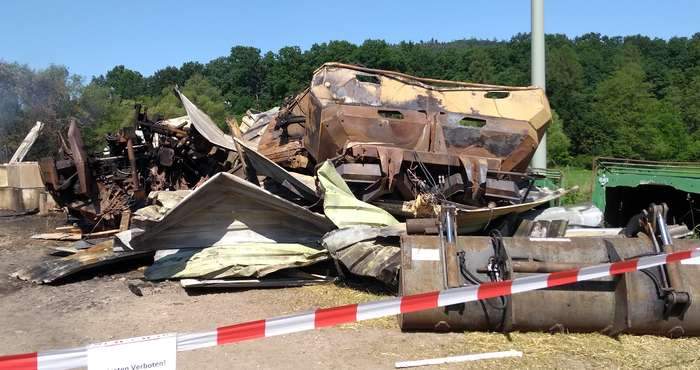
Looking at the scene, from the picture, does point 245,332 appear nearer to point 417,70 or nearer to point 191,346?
point 191,346

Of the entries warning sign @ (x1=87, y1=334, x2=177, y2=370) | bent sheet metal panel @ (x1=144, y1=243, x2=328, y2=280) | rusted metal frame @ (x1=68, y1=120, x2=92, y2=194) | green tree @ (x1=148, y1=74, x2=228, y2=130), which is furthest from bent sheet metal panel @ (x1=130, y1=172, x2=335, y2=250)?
green tree @ (x1=148, y1=74, x2=228, y2=130)

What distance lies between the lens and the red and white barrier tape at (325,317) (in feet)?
8.53

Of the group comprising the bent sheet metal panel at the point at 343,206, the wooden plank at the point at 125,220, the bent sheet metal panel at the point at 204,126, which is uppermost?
the bent sheet metal panel at the point at 204,126

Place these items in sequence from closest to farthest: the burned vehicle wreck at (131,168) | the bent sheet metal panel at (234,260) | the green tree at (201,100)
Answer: the bent sheet metal panel at (234,260), the burned vehicle wreck at (131,168), the green tree at (201,100)

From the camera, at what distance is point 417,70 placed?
66188mm

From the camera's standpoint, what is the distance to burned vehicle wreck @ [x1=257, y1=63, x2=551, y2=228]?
675 cm

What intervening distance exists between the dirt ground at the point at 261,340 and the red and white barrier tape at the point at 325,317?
0.64 meters

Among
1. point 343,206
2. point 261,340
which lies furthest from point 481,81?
point 261,340

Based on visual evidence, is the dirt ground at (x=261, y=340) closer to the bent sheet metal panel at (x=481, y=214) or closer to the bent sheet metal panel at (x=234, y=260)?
the bent sheet metal panel at (x=234, y=260)

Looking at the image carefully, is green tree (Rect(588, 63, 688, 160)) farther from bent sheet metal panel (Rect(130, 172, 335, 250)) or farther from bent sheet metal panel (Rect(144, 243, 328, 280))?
bent sheet metal panel (Rect(144, 243, 328, 280))

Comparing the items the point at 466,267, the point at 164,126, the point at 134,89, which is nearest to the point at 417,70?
the point at 134,89

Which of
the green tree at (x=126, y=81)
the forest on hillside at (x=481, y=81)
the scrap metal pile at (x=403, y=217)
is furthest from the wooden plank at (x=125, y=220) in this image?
the green tree at (x=126, y=81)

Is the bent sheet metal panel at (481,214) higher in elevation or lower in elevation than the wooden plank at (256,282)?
higher

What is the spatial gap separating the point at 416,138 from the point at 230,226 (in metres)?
2.33
